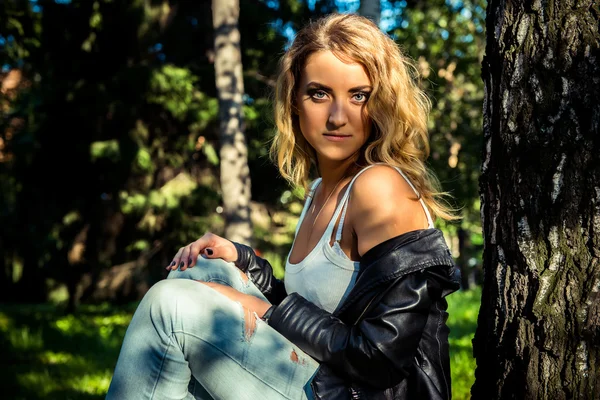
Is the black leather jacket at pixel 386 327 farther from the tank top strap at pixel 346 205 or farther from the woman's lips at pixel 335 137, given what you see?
the woman's lips at pixel 335 137

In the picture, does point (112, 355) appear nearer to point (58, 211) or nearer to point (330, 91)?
point (330, 91)

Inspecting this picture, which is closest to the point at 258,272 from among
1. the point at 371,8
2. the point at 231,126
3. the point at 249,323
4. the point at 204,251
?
the point at 204,251

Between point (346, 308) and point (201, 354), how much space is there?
0.47m

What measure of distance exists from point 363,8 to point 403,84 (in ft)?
A: 11.2

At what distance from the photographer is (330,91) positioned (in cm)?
237

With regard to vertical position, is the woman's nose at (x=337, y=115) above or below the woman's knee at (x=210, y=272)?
above

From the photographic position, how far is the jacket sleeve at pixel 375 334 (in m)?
1.87

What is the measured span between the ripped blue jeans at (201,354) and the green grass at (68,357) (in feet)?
7.20

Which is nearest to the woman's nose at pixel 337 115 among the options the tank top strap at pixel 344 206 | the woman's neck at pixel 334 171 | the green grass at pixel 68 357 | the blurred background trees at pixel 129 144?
the woman's neck at pixel 334 171

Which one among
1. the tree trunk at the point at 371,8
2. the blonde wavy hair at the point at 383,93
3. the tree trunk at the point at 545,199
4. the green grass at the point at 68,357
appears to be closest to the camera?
the tree trunk at the point at 545,199

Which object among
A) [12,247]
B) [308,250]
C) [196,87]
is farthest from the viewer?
[12,247]

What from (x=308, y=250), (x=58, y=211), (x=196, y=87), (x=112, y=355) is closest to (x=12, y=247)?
(x=58, y=211)

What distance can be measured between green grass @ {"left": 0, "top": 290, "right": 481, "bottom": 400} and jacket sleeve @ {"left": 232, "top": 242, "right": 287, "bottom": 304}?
1621 millimetres

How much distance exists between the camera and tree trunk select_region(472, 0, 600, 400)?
1803 mm
